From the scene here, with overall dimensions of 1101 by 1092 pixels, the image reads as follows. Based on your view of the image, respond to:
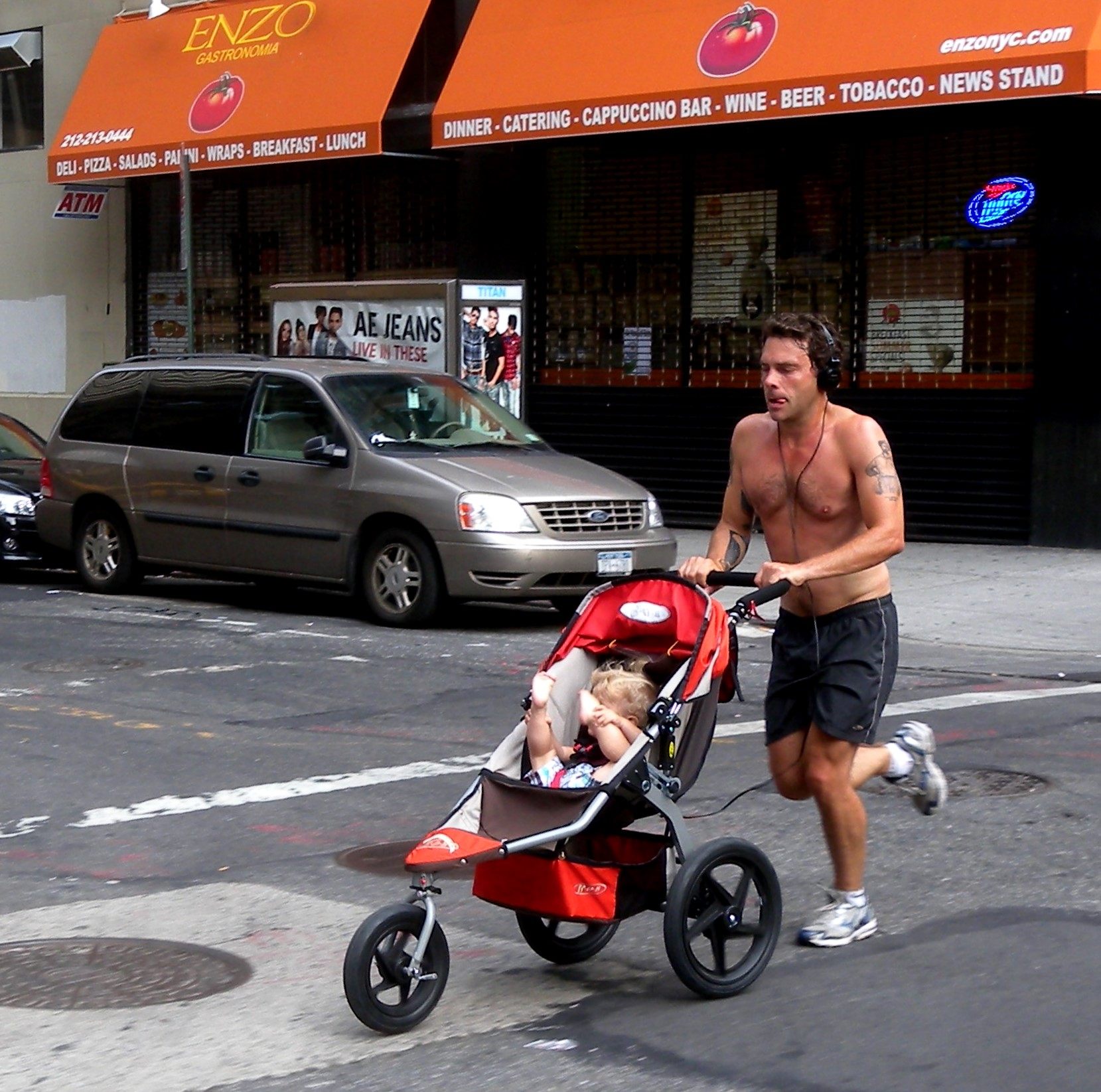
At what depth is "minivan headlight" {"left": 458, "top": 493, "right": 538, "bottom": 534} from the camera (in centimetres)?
1238

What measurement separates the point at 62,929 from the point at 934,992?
2.67 meters

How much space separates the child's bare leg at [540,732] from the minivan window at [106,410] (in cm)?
1009

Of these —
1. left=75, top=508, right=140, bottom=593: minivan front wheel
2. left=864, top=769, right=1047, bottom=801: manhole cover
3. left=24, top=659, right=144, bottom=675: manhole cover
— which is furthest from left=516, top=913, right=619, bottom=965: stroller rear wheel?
left=75, top=508, right=140, bottom=593: minivan front wheel

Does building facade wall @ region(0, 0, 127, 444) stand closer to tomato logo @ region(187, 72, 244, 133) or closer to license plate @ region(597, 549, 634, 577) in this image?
tomato logo @ region(187, 72, 244, 133)

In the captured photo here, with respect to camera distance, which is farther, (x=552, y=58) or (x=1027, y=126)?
(x=552, y=58)

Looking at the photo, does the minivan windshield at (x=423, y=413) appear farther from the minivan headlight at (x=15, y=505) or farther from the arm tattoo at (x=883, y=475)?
the arm tattoo at (x=883, y=475)

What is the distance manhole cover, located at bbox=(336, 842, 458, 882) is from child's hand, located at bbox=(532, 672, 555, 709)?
137cm

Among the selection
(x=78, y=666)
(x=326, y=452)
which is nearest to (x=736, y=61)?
(x=326, y=452)

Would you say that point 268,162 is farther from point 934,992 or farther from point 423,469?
point 934,992

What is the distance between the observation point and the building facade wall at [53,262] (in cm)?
2489

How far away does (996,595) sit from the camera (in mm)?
14367

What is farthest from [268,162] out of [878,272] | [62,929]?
[62,929]

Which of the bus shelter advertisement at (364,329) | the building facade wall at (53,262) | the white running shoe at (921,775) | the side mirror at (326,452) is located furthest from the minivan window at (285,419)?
the building facade wall at (53,262)

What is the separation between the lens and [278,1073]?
4605 millimetres
